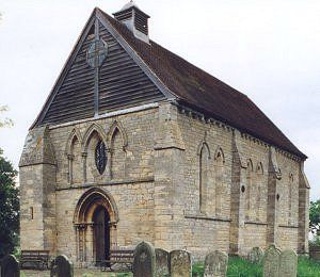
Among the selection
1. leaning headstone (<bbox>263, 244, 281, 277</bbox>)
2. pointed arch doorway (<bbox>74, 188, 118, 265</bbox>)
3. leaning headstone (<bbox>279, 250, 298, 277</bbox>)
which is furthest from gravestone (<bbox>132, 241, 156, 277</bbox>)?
pointed arch doorway (<bbox>74, 188, 118, 265</bbox>)

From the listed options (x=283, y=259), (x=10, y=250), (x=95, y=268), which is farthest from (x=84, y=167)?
(x=10, y=250)

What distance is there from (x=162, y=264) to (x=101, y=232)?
9091 millimetres

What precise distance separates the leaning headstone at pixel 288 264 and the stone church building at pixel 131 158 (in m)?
6.32

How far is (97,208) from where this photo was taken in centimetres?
1936

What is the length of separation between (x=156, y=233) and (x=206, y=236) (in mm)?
3091

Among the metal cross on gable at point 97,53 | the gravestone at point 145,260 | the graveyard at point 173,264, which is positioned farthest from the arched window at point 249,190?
the gravestone at point 145,260


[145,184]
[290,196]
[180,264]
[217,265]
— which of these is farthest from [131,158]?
[290,196]

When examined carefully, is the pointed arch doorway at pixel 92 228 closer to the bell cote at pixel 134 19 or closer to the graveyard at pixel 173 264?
the bell cote at pixel 134 19

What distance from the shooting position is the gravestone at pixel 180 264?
1043cm

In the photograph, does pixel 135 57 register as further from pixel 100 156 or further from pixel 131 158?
pixel 100 156

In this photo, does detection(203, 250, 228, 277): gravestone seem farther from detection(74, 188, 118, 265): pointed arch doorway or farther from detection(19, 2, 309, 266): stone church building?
detection(74, 188, 118, 265): pointed arch doorway

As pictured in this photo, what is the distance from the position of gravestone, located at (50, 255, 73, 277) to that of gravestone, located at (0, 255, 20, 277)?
2.91 ft

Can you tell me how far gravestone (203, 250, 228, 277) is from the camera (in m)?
10.6

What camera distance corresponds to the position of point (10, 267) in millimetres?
9938
